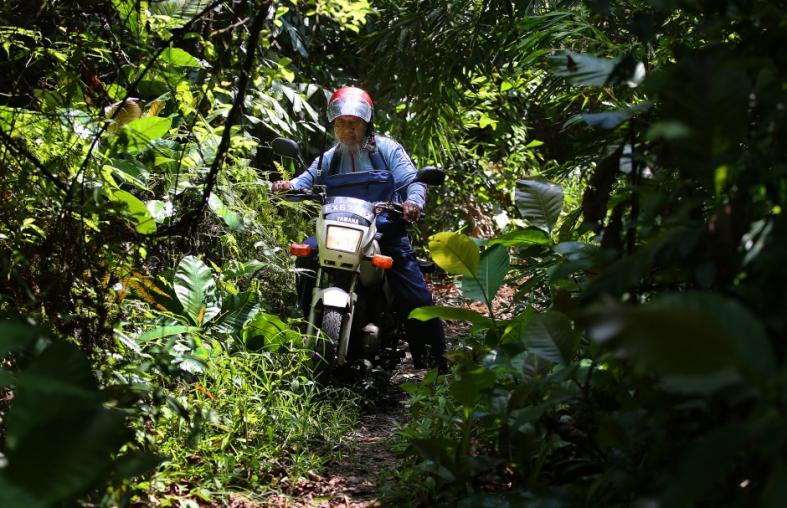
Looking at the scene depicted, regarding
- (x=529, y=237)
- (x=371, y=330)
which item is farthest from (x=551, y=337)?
(x=371, y=330)

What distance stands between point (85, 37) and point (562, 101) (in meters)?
2.89

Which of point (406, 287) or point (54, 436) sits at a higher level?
point (406, 287)

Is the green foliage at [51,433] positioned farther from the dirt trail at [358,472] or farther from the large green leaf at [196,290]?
the large green leaf at [196,290]

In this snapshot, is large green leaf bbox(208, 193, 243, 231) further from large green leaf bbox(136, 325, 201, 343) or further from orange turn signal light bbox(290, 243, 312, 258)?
large green leaf bbox(136, 325, 201, 343)

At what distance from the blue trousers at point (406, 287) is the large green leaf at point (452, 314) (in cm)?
195

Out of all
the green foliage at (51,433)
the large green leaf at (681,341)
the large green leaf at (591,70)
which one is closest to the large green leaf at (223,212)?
the large green leaf at (591,70)

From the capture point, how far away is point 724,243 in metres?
1.53

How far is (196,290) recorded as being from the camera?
4262mm

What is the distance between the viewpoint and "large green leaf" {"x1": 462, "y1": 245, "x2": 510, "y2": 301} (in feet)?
10.3

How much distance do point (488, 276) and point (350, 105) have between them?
2.43 metres

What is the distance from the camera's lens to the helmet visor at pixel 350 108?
17.3 ft

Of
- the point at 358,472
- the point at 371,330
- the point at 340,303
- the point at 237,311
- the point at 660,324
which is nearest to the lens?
the point at 660,324

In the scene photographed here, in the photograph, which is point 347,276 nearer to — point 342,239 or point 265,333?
point 342,239

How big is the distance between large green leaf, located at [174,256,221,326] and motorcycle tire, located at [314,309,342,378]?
611 millimetres
